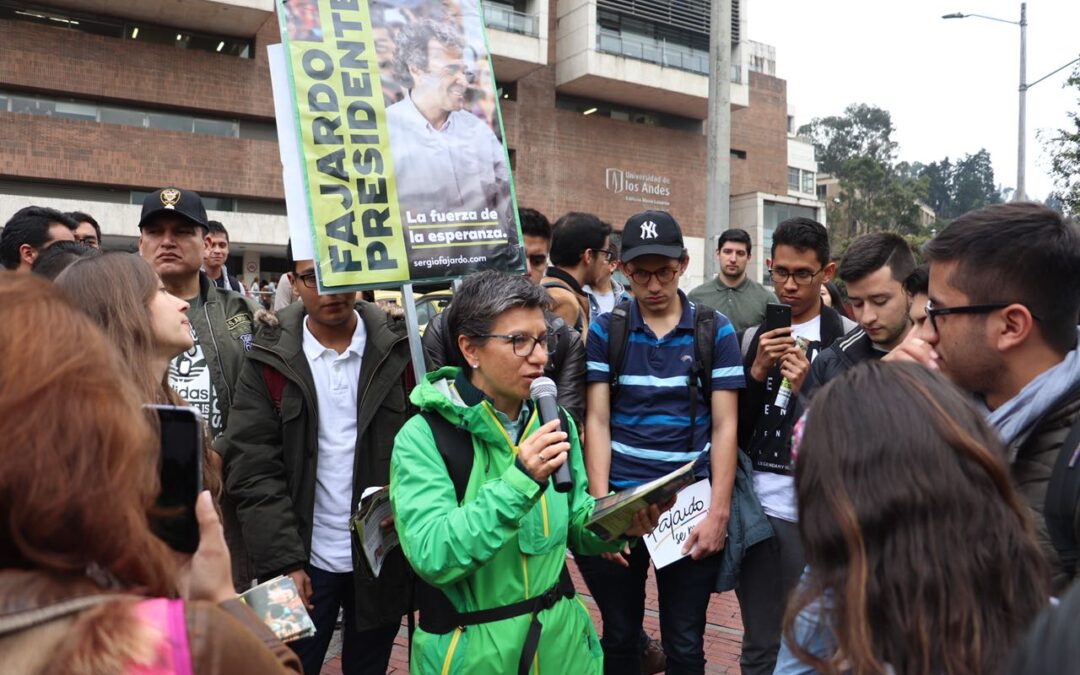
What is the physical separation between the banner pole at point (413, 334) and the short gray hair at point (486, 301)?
564 mm

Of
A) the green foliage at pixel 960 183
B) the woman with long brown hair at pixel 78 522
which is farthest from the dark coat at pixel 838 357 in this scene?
the green foliage at pixel 960 183

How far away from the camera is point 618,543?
2930mm

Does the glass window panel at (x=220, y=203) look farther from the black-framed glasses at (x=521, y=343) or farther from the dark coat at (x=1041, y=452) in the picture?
the dark coat at (x=1041, y=452)

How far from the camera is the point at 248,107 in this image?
28656 millimetres

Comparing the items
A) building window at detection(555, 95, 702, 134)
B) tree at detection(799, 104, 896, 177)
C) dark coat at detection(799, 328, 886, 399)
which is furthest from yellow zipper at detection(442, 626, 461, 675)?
tree at detection(799, 104, 896, 177)

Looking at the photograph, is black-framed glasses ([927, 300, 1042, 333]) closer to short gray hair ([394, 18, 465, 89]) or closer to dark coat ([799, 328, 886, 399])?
dark coat ([799, 328, 886, 399])

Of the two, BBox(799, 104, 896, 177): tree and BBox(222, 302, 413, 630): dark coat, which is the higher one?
BBox(799, 104, 896, 177): tree

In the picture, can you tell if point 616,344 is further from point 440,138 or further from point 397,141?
point 397,141

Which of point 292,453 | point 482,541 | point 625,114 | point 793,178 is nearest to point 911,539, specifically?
point 482,541

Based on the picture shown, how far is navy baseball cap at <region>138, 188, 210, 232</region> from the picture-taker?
4.01 m

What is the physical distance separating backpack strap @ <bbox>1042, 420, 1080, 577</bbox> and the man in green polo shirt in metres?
4.98

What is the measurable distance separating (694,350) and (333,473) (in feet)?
5.20

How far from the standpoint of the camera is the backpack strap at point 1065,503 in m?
1.73

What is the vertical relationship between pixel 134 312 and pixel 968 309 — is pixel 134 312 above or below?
above
